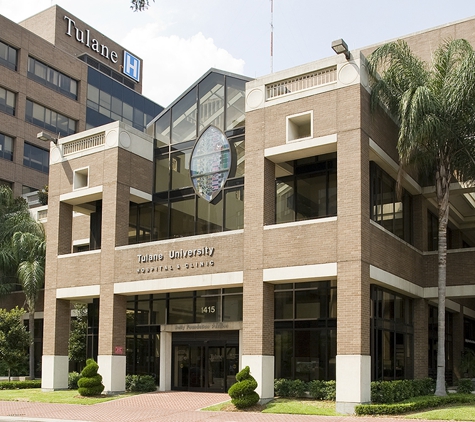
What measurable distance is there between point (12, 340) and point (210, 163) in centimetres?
1528

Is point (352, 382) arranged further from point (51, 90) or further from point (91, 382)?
point (51, 90)

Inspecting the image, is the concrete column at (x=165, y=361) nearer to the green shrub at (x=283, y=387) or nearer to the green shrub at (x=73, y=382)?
the green shrub at (x=73, y=382)

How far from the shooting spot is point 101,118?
67500 millimetres

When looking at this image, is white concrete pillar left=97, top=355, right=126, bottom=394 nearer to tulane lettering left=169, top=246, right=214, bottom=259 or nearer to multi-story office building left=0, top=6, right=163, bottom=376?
tulane lettering left=169, top=246, right=214, bottom=259

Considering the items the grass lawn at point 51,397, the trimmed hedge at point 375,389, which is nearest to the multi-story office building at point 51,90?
the grass lawn at point 51,397

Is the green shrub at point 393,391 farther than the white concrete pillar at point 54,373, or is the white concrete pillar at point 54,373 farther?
the white concrete pillar at point 54,373

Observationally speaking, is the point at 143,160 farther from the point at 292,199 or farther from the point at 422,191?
the point at 422,191

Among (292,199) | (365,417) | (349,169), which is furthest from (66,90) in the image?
(365,417)

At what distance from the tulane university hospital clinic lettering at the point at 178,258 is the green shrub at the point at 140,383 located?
4997 mm

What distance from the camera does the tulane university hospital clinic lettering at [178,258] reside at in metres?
28.1

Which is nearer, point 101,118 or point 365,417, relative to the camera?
point 365,417

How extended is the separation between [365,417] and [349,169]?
862cm

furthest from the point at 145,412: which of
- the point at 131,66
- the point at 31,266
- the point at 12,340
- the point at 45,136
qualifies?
the point at 131,66

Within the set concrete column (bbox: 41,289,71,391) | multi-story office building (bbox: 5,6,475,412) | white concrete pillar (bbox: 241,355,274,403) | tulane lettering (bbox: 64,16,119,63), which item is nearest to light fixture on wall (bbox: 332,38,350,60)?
multi-story office building (bbox: 5,6,475,412)
